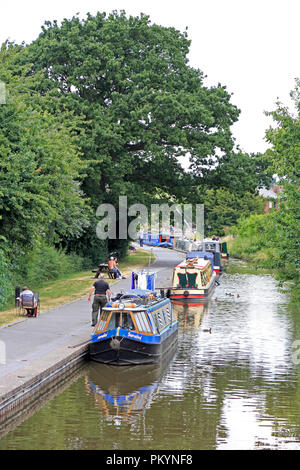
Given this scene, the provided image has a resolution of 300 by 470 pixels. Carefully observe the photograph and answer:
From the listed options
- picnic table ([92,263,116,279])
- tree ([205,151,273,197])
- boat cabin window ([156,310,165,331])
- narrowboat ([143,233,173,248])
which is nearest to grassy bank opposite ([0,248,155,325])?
picnic table ([92,263,116,279])

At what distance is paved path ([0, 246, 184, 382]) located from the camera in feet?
60.9

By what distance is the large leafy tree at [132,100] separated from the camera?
5097cm

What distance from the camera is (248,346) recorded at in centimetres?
2525

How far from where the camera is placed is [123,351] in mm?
21188

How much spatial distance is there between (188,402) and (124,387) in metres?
2.25

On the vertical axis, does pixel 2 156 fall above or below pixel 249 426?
above

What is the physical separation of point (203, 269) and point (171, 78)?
1897 cm

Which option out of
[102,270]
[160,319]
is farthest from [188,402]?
[102,270]

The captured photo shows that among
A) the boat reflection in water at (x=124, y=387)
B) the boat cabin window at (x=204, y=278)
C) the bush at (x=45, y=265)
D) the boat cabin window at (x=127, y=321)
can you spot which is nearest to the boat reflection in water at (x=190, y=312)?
the boat cabin window at (x=204, y=278)

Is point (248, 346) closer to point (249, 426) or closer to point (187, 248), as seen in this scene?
point (249, 426)

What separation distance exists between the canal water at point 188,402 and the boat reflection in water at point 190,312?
10.6 ft

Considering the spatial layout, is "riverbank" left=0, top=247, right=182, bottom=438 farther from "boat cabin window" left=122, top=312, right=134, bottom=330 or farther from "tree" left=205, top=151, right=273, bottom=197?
"tree" left=205, top=151, right=273, bottom=197

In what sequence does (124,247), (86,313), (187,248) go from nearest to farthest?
(86,313), (124,247), (187,248)
